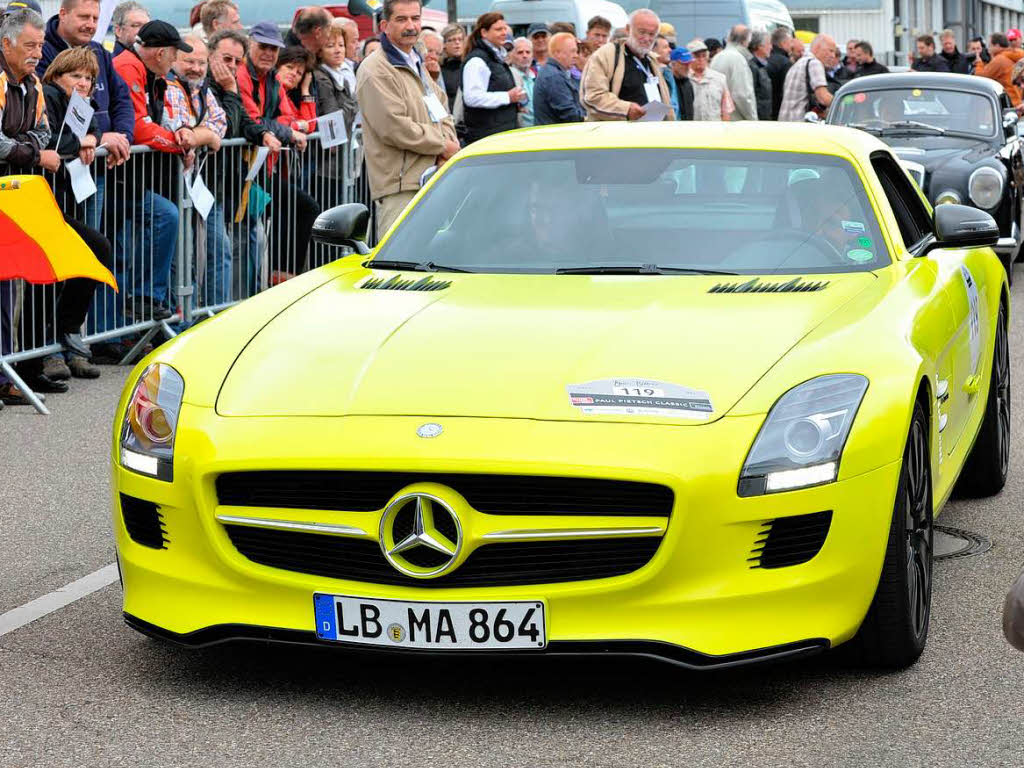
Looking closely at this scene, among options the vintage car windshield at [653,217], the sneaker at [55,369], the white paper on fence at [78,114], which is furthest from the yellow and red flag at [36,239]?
the vintage car windshield at [653,217]

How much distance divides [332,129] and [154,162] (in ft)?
7.36

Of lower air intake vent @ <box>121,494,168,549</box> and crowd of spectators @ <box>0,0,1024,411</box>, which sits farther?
crowd of spectators @ <box>0,0,1024,411</box>

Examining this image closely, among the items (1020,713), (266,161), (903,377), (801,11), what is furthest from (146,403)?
(801,11)

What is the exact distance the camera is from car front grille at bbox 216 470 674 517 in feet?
13.8

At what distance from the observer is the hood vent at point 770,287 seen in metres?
5.30

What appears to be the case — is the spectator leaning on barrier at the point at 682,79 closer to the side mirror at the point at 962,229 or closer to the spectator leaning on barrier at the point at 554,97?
the spectator leaning on barrier at the point at 554,97

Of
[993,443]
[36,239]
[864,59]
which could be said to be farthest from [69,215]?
[864,59]

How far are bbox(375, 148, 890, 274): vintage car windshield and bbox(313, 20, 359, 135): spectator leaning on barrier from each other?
23.6 ft

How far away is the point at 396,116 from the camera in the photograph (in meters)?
10.5

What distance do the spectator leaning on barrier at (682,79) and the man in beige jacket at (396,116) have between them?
7592 mm

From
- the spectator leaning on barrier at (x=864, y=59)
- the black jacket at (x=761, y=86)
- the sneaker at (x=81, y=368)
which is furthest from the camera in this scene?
the black jacket at (x=761, y=86)

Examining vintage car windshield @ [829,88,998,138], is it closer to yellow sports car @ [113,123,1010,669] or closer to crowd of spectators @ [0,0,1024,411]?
crowd of spectators @ [0,0,1024,411]

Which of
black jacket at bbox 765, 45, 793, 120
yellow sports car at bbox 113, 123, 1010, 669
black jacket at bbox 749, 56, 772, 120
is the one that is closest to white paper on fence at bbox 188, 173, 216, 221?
yellow sports car at bbox 113, 123, 1010, 669

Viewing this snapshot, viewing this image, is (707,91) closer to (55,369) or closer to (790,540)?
(55,369)
